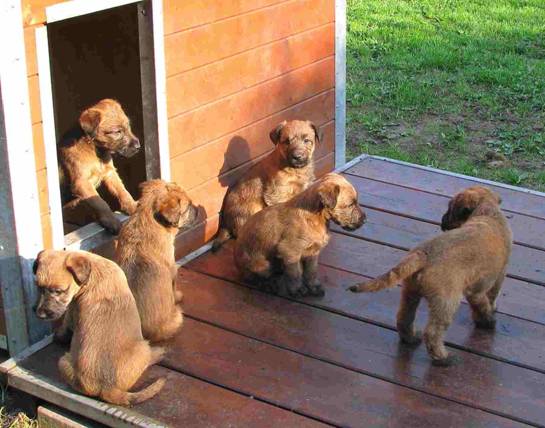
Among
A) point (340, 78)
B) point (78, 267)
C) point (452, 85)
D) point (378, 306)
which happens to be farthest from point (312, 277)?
point (452, 85)

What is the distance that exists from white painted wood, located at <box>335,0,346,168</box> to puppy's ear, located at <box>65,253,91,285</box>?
384 centimetres

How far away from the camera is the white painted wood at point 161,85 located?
20.5 ft

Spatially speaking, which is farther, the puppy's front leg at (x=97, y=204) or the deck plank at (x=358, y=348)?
the puppy's front leg at (x=97, y=204)

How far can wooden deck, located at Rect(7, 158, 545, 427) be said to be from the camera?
5.22 meters

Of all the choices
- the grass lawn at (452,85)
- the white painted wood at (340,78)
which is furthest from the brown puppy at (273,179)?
the grass lawn at (452,85)

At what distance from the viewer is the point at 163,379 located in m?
5.47

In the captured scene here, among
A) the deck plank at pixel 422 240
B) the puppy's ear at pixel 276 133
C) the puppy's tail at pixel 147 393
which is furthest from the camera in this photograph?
the puppy's ear at pixel 276 133

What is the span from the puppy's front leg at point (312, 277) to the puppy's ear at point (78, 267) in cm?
170

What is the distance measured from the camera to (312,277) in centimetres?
645

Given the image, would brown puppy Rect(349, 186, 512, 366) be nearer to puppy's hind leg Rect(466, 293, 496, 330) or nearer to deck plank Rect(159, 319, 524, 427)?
puppy's hind leg Rect(466, 293, 496, 330)

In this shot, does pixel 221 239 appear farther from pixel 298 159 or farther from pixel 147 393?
pixel 147 393

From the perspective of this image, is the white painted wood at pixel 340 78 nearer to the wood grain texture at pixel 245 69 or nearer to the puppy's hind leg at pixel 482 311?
the wood grain texture at pixel 245 69

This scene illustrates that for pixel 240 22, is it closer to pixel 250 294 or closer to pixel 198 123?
pixel 198 123

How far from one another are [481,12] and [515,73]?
277cm
